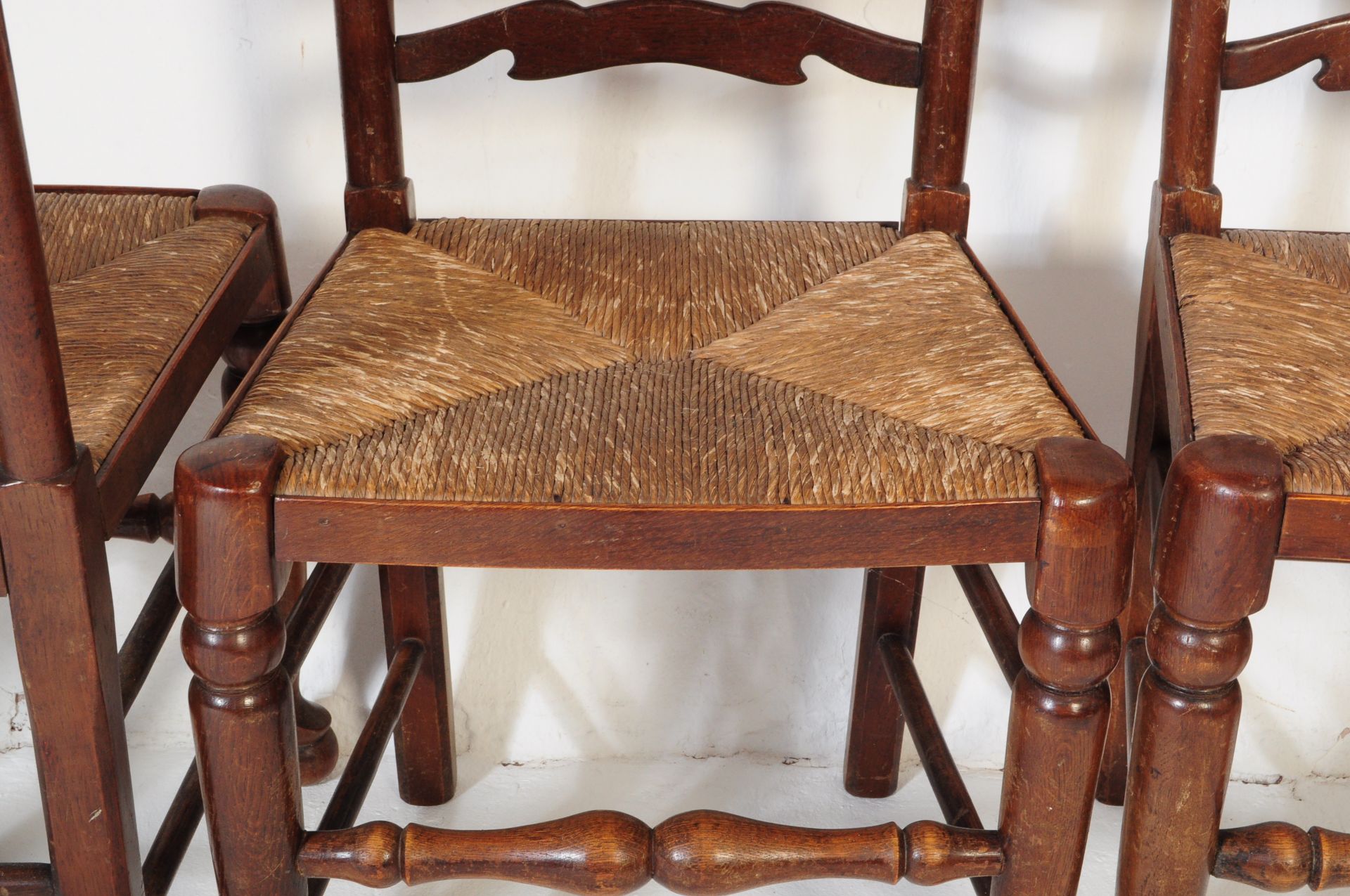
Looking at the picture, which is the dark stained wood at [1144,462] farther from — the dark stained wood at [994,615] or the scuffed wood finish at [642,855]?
the scuffed wood finish at [642,855]

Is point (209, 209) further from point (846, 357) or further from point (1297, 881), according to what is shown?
point (1297, 881)

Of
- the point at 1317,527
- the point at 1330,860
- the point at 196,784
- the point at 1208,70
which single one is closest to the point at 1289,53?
the point at 1208,70

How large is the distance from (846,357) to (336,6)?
431 mm

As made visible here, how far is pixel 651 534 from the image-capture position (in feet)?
2.24

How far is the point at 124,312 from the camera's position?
81cm

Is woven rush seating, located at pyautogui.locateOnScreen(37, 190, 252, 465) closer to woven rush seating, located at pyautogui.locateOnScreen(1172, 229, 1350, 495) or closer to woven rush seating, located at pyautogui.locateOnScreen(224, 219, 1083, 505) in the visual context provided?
woven rush seating, located at pyautogui.locateOnScreen(224, 219, 1083, 505)

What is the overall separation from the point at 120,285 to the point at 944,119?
0.55 metres

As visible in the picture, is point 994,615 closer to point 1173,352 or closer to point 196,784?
point 1173,352

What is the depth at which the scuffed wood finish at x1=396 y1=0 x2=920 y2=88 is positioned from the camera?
3.11ft

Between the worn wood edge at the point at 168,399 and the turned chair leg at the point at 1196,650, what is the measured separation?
20.9 inches

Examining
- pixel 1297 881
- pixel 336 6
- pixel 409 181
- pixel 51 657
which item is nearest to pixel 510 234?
pixel 409 181

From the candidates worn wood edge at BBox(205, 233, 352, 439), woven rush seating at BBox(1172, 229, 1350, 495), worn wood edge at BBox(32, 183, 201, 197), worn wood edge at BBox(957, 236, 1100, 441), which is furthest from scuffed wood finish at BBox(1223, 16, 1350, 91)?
worn wood edge at BBox(32, 183, 201, 197)

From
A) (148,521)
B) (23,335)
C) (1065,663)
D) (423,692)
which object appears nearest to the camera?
(23,335)

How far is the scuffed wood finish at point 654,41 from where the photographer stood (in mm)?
947
